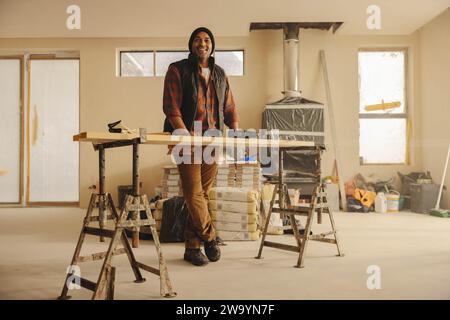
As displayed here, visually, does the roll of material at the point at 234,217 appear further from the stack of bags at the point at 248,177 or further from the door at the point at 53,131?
the door at the point at 53,131

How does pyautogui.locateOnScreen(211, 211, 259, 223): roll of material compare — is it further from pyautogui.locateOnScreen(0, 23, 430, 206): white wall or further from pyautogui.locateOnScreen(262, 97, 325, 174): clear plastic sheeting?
pyautogui.locateOnScreen(0, 23, 430, 206): white wall

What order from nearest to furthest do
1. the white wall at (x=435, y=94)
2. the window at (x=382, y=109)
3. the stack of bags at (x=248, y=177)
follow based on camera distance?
the stack of bags at (x=248, y=177)
the white wall at (x=435, y=94)
the window at (x=382, y=109)

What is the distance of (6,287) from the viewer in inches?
→ 85.0

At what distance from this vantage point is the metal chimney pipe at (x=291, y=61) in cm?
626

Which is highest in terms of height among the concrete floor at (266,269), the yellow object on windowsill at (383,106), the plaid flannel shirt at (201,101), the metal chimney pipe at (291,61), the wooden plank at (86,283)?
the metal chimney pipe at (291,61)

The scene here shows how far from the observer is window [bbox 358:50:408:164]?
661cm


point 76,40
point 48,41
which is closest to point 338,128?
point 76,40

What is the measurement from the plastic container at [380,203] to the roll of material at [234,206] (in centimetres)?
286

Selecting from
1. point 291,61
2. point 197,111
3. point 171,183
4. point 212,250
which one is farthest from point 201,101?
point 291,61

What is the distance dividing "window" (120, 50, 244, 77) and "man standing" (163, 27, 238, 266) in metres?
4.12

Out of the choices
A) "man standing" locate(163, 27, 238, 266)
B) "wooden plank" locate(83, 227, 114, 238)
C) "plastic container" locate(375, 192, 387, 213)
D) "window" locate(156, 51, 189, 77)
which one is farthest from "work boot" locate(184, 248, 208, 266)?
"window" locate(156, 51, 189, 77)

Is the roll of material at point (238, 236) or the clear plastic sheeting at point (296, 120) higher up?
the clear plastic sheeting at point (296, 120)

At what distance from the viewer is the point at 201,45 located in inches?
104

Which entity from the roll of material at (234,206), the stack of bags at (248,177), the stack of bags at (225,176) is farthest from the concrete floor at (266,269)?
the stack of bags at (225,176)
